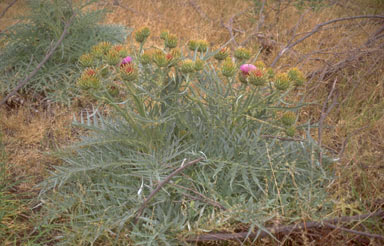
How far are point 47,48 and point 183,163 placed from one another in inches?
86.4

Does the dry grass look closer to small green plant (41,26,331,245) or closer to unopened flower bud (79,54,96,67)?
small green plant (41,26,331,245)

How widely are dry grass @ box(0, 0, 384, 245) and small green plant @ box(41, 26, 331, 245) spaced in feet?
0.70

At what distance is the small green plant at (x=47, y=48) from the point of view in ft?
10.4

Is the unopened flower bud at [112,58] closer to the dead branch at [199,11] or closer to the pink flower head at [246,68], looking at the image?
the pink flower head at [246,68]

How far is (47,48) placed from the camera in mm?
3236

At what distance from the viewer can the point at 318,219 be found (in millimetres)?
1537

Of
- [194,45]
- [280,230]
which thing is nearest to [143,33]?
[194,45]

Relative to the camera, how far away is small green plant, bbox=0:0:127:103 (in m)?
3.17

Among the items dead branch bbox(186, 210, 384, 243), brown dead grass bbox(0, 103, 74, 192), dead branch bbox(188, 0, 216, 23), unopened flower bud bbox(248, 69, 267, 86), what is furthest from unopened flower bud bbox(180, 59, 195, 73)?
dead branch bbox(188, 0, 216, 23)

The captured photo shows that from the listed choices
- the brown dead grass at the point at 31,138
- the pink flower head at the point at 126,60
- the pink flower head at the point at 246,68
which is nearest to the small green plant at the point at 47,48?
the brown dead grass at the point at 31,138

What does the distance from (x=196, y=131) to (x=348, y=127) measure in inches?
48.6

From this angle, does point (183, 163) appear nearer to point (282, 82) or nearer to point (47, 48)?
point (282, 82)

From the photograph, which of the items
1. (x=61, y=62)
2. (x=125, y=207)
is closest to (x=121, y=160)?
(x=125, y=207)

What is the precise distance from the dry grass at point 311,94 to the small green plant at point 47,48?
243 millimetres
